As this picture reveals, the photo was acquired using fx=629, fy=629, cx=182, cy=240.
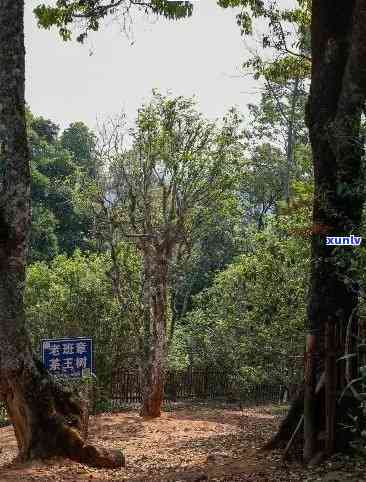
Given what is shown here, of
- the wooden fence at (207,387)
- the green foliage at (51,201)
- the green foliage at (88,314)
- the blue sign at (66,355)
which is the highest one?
the green foliage at (51,201)

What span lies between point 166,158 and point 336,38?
7100mm

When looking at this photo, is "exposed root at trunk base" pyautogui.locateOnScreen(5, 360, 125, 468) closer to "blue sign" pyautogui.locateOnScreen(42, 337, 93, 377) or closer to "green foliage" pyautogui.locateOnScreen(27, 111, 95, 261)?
"blue sign" pyautogui.locateOnScreen(42, 337, 93, 377)

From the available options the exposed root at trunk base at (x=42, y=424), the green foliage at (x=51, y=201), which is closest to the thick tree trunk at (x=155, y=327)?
the exposed root at trunk base at (x=42, y=424)

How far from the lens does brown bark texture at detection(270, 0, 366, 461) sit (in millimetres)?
6430

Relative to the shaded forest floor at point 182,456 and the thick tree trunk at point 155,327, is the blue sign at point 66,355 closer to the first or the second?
the shaded forest floor at point 182,456

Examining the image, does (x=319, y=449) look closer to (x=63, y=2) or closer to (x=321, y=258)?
(x=321, y=258)

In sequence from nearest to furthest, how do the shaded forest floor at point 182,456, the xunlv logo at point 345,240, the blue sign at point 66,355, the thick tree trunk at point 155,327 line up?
the xunlv logo at point 345,240 → the shaded forest floor at point 182,456 → the blue sign at point 66,355 → the thick tree trunk at point 155,327

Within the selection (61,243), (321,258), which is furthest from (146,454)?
(61,243)

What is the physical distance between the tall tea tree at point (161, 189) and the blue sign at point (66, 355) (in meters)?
3.49

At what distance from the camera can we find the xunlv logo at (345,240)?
581cm

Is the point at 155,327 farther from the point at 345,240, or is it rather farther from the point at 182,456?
the point at 345,240

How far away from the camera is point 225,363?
2034 centimetres

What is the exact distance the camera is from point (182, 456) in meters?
9.20

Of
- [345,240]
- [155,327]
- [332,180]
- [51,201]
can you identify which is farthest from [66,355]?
[51,201]
